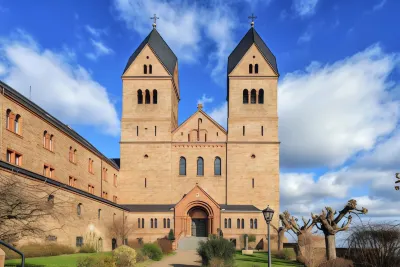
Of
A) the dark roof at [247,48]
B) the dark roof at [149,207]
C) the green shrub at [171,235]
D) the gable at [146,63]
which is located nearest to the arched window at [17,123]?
the dark roof at [149,207]

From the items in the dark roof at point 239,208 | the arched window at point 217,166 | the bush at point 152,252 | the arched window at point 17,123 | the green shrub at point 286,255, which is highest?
the arched window at point 17,123

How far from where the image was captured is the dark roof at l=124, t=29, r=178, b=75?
5802 centimetres

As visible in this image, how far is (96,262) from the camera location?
69.7 ft

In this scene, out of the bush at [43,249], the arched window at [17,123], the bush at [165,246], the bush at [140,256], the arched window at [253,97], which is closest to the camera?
the bush at [43,249]

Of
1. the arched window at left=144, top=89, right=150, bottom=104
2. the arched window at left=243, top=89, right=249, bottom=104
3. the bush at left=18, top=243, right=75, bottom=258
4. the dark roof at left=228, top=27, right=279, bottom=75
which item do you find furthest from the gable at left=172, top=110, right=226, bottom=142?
the bush at left=18, top=243, right=75, bottom=258

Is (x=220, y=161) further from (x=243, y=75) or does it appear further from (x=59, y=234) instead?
(x=59, y=234)

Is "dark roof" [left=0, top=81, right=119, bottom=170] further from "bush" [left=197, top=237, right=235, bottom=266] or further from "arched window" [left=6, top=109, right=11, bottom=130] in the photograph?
"bush" [left=197, top=237, right=235, bottom=266]

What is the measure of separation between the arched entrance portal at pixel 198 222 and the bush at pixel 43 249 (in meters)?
24.5

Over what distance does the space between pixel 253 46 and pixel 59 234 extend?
118ft

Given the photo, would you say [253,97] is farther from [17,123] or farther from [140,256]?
[17,123]

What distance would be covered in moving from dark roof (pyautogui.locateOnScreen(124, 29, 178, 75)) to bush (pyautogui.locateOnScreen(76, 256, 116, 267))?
124 ft

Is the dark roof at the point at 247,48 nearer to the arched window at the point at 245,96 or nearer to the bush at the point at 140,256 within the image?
the arched window at the point at 245,96

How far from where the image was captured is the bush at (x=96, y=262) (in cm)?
2073

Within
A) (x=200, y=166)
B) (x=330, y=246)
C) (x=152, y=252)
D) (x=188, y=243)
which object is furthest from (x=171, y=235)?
(x=330, y=246)
